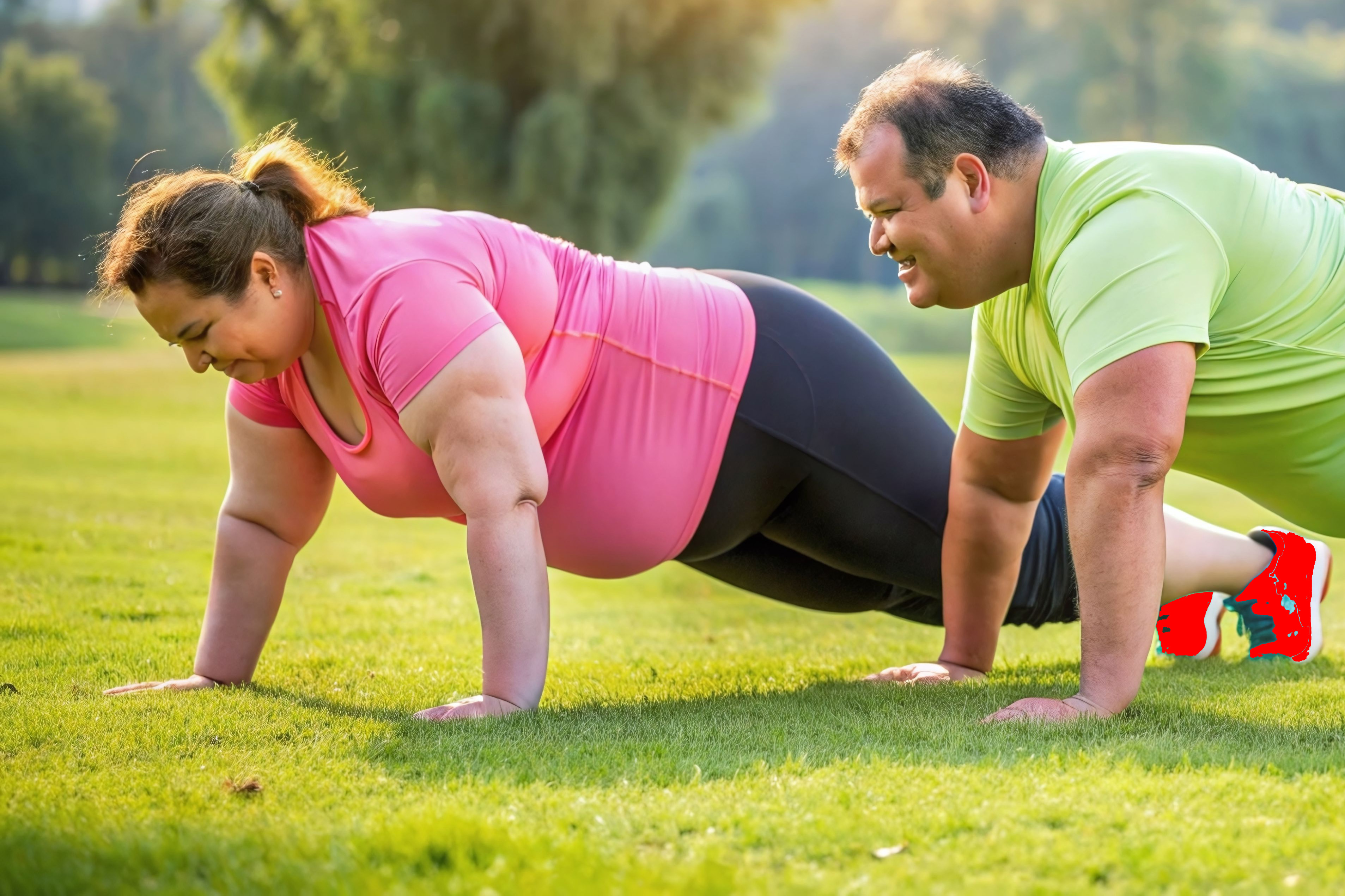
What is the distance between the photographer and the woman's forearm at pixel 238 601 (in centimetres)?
383

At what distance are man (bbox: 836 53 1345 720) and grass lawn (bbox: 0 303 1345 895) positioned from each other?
0.47 metres

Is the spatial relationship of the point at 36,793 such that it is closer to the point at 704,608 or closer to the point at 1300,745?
the point at 1300,745

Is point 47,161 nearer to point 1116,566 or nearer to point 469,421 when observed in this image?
point 469,421

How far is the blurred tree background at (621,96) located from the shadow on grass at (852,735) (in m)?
1.73

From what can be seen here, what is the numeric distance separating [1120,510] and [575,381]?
1.48 m

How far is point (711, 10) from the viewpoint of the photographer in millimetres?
24844

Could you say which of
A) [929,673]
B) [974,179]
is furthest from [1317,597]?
[974,179]

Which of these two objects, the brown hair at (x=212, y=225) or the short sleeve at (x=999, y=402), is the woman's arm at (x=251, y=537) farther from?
the short sleeve at (x=999, y=402)

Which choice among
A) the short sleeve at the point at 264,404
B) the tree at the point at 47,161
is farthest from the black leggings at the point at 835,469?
the tree at the point at 47,161

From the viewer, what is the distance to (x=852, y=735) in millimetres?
3062

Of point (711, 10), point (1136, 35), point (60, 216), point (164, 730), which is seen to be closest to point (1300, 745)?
point (164, 730)

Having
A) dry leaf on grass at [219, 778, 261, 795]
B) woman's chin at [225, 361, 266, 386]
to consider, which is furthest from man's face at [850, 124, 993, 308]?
dry leaf on grass at [219, 778, 261, 795]

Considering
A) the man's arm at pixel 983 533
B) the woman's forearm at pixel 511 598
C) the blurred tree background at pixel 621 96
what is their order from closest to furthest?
the woman's forearm at pixel 511 598 → the man's arm at pixel 983 533 → the blurred tree background at pixel 621 96

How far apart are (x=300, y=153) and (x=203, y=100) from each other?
76.3 metres
